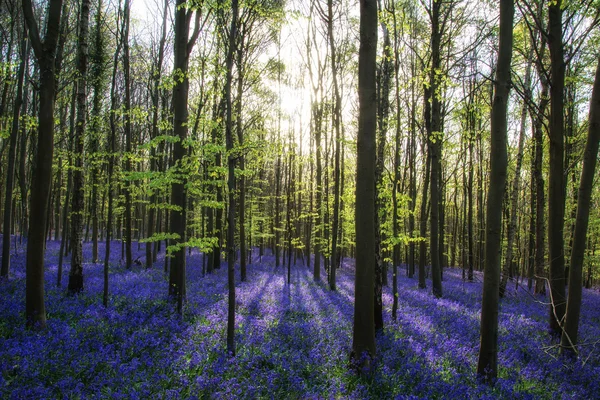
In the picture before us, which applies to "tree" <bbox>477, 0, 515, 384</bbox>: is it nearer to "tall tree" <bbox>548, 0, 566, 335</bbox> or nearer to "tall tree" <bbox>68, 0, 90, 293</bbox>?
"tall tree" <bbox>548, 0, 566, 335</bbox>

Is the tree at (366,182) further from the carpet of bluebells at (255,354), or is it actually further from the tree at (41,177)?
the tree at (41,177)

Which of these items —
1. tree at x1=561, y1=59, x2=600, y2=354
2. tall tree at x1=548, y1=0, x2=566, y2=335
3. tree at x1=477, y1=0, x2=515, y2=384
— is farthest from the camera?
tall tree at x1=548, y1=0, x2=566, y2=335

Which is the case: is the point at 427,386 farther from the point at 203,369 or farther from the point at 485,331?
the point at 203,369

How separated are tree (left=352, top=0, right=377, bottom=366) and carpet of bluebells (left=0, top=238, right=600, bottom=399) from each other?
1006mm

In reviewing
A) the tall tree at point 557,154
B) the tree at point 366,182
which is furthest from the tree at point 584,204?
the tree at point 366,182

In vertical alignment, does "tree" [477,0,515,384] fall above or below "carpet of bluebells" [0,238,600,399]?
above

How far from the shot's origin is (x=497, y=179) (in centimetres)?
624

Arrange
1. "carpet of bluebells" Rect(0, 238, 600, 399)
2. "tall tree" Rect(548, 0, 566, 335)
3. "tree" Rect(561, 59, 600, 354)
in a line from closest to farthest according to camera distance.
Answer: "carpet of bluebells" Rect(0, 238, 600, 399) < "tree" Rect(561, 59, 600, 354) < "tall tree" Rect(548, 0, 566, 335)

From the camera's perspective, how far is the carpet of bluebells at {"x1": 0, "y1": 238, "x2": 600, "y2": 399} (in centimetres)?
559

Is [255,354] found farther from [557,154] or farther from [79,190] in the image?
[557,154]

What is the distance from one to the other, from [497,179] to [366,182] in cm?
236

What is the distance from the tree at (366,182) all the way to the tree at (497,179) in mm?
2132

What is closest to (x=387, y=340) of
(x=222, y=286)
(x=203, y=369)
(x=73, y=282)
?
(x=203, y=369)

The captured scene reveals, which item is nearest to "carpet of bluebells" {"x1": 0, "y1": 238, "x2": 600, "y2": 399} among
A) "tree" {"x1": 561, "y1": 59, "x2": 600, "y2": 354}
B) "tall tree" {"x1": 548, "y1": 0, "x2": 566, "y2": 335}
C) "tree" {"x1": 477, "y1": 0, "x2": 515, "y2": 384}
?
"tree" {"x1": 477, "y1": 0, "x2": 515, "y2": 384}
